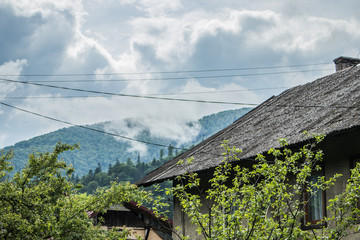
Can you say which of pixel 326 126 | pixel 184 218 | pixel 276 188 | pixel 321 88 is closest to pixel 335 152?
pixel 326 126

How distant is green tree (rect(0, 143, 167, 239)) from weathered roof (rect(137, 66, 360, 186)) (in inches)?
108

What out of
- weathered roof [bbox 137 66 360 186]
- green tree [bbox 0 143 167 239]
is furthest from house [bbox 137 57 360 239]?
green tree [bbox 0 143 167 239]

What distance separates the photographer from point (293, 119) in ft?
47.1

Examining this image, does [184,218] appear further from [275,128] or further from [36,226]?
[36,226]

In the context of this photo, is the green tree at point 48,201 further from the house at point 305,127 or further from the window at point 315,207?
the window at point 315,207

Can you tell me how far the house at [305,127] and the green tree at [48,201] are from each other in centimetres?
278

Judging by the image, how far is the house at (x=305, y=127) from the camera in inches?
440

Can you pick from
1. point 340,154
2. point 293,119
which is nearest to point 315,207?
point 340,154

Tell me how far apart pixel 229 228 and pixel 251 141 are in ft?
23.6

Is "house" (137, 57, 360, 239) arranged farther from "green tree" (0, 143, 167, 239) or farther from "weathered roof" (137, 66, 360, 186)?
"green tree" (0, 143, 167, 239)

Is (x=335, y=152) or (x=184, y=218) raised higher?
(x=335, y=152)

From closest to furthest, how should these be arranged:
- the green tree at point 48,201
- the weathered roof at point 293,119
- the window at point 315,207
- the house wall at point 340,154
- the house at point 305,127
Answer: the house wall at point 340,154 < the house at point 305,127 < the window at point 315,207 < the weathered roof at point 293,119 < the green tree at point 48,201

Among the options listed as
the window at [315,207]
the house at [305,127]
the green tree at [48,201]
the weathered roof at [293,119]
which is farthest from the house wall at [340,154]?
the green tree at [48,201]

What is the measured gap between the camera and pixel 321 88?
665 inches
